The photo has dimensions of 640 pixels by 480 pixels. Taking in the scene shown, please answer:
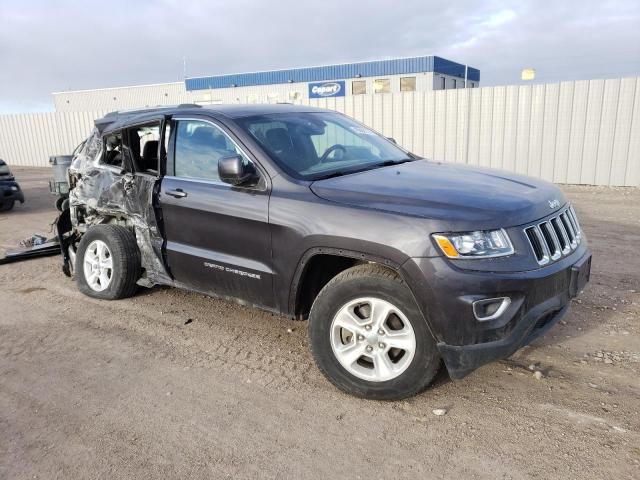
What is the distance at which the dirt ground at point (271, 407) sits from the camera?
2.78 metres

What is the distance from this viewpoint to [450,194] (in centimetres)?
326

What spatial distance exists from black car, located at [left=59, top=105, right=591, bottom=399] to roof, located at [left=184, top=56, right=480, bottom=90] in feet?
87.9

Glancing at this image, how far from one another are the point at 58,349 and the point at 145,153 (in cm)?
190

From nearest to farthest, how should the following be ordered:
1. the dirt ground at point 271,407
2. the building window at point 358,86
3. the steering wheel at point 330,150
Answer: the dirt ground at point 271,407, the steering wheel at point 330,150, the building window at point 358,86

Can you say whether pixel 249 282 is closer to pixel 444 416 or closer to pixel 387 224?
pixel 387 224

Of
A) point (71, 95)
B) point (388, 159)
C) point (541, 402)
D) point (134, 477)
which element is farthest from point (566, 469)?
point (71, 95)

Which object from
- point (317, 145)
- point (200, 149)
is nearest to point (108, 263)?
point (200, 149)

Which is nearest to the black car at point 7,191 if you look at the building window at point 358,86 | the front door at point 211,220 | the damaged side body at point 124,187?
the damaged side body at point 124,187

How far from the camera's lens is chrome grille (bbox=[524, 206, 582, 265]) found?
313 centimetres

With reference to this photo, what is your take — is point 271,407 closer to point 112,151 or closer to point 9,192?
point 112,151

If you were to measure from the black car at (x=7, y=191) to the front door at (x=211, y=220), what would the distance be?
7898 millimetres

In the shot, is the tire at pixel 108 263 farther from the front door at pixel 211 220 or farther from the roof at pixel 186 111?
the roof at pixel 186 111

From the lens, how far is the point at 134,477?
271 cm

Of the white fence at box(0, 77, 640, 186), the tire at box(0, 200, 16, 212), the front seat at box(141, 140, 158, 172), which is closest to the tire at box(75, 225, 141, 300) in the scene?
the front seat at box(141, 140, 158, 172)
